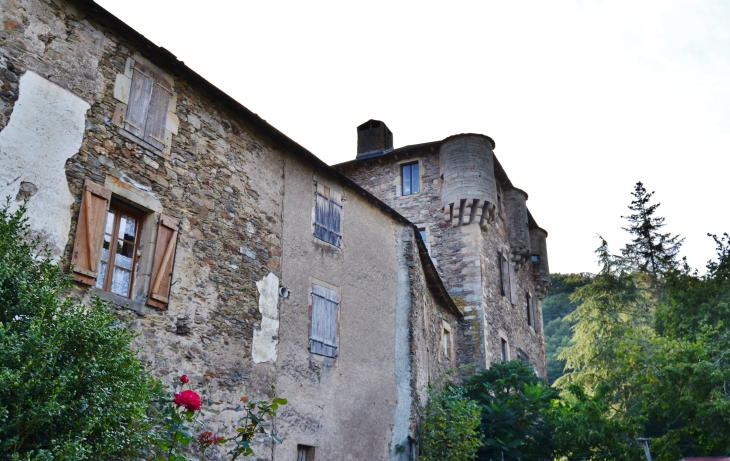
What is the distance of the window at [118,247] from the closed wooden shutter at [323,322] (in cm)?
306

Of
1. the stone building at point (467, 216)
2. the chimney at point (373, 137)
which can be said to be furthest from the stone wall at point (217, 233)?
the chimney at point (373, 137)

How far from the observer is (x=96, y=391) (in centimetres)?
564

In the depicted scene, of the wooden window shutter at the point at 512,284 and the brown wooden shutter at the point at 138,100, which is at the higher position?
the wooden window shutter at the point at 512,284

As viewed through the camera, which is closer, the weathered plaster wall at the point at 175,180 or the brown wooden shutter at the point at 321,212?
the weathered plaster wall at the point at 175,180

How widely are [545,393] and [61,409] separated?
1170 centimetres

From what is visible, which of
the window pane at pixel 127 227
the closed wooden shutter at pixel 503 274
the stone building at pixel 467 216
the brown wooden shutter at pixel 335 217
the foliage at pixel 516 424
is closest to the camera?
the window pane at pixel 127 227

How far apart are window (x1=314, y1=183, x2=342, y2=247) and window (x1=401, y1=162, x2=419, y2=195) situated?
323 inches

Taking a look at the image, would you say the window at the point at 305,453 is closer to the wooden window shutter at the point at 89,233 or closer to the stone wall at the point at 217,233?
the stone wall at the point at 217,233

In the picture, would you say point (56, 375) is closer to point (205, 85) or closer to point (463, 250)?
point (205, 85)

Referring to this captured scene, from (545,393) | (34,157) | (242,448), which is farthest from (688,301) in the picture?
(34,157)

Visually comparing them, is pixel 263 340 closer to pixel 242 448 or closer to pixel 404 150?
pixel 242 448

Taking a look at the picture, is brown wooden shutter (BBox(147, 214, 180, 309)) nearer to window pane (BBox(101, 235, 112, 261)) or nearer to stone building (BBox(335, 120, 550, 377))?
window pane (BBox(101, 235, 112, 261))

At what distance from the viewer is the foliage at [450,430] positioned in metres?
12.2

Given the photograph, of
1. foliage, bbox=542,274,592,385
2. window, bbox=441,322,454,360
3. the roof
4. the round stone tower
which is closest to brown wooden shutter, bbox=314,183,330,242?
the roof
